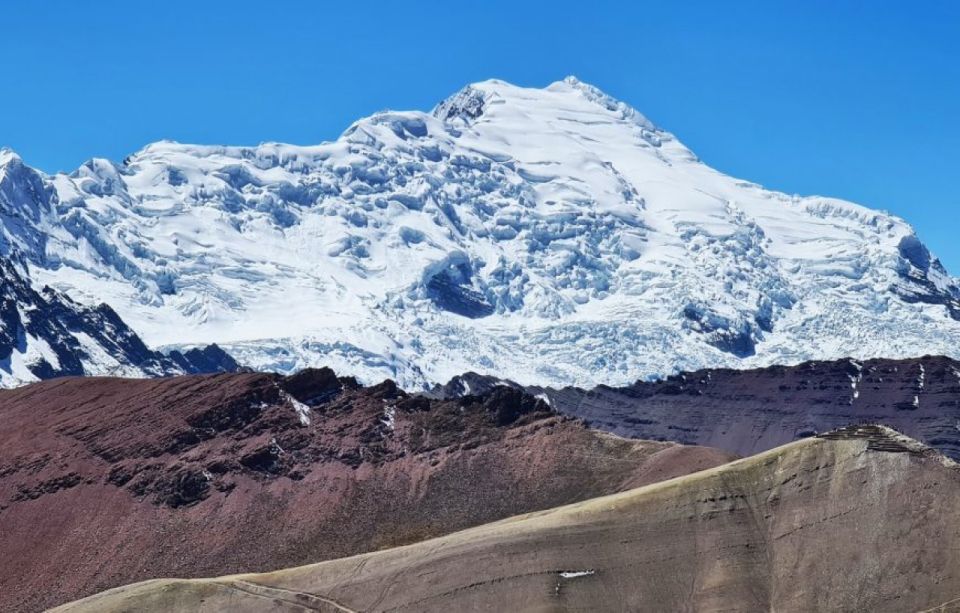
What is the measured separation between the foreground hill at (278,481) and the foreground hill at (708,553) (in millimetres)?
30703

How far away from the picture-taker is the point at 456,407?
645 ft

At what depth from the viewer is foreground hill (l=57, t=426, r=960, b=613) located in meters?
125

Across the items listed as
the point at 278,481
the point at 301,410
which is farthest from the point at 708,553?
the point at 301,410

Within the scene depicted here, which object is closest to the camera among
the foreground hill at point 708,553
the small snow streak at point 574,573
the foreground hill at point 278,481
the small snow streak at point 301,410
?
the foreground hill at point 708,553

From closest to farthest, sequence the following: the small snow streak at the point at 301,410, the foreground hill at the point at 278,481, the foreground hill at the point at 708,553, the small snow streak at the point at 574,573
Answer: the foreground hill at the point at 708,553, the small snow streak at the point at 574,573, the foreground hill at the point at 278,481, the small snow streak at the point at 301,410

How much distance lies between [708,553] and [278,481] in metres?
63.5

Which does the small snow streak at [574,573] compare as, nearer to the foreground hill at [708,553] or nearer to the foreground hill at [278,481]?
the foreground hill at [708,553]

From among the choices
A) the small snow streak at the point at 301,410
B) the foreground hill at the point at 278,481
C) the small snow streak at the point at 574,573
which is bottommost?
the small snow streak at the point at 574,573

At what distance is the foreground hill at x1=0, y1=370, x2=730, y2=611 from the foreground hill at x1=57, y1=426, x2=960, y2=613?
30.7 m

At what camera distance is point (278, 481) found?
183875 millimetres

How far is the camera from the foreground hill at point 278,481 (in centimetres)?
17100

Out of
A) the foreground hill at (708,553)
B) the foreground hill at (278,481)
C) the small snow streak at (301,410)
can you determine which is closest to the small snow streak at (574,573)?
the foreground hill at (708,553)

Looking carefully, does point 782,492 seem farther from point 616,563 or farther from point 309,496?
point 309,496

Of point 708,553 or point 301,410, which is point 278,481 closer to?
point 301,410
